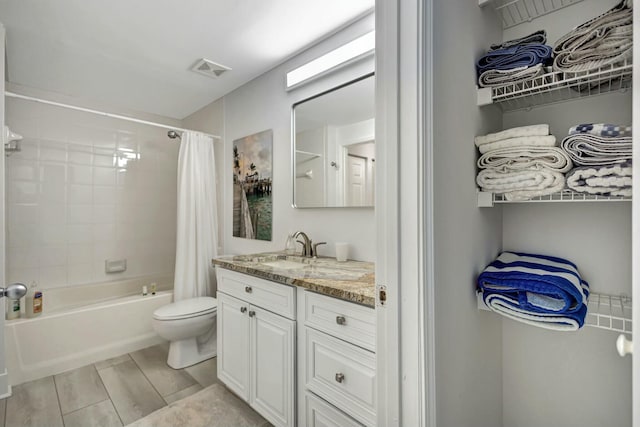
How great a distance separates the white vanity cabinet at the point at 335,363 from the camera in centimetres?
112

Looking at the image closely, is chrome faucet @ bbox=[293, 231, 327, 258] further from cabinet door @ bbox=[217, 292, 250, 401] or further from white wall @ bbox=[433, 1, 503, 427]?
white wall @ bbox=[433, 1, 503, 427]

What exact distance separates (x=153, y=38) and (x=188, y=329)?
6.28 feet

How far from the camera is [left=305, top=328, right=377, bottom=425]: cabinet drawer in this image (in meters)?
1.12

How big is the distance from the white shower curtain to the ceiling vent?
542 mm

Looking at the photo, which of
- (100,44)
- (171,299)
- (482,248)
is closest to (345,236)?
(482,248)

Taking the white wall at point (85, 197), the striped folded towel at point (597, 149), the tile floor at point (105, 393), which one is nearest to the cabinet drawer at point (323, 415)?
the tile floor at point (105, 393)

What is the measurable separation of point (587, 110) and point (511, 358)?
973 mm

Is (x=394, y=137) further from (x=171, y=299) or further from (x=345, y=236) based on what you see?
(x=171, y=299)

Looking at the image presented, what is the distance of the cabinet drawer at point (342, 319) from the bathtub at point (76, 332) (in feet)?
6.31

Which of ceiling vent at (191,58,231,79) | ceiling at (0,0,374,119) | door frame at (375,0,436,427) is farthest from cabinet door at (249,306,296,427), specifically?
ceiling vent at (191,58,231,79)

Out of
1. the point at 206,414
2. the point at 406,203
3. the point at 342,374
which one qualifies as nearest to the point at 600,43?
the point at 406,203

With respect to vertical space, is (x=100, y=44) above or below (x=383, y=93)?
above

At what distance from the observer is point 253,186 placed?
257cm

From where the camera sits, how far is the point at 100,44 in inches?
78.8
